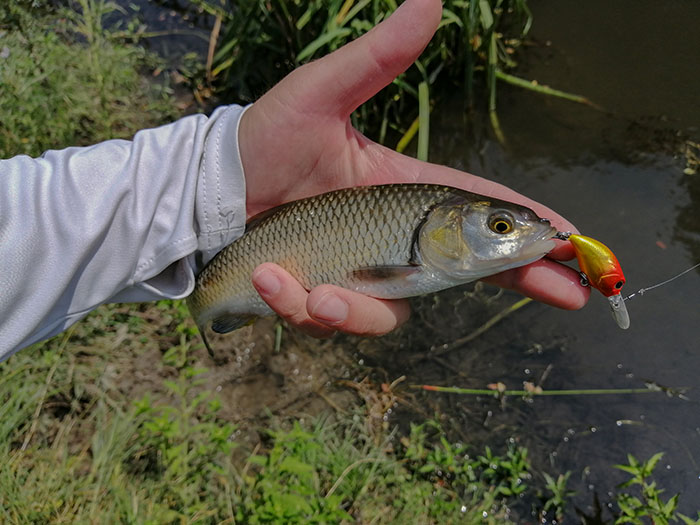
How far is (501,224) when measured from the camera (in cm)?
241

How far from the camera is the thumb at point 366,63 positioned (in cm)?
247

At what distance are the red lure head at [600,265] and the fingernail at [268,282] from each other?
128cm

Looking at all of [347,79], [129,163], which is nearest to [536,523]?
[347,79]

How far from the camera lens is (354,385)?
4.16 m

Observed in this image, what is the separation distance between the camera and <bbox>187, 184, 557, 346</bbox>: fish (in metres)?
2.42

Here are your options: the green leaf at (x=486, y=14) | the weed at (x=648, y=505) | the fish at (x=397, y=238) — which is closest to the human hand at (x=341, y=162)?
the fish at (x=397, y=238)

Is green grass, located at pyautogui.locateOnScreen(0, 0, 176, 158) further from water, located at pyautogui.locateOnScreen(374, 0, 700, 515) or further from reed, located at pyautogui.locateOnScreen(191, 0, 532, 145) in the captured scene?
water, located at pyautogui.locateOnScreen(374, 0, 700, 515)

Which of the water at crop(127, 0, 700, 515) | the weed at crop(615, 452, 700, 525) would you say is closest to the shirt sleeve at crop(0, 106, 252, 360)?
the water at crop(127, 0, 700, 515)

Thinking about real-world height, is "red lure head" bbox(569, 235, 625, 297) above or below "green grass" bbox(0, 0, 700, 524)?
above

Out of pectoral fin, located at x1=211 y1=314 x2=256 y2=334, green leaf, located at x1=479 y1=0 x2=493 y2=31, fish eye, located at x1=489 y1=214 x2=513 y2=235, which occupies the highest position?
green leaf, located at x1=479 y1=0 x2=493 y2=31

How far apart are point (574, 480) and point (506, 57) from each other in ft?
13.4

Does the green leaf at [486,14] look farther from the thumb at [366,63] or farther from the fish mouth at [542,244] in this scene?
the fish mouth at [542,244]

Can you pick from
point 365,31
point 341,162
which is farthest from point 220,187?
point 365,31

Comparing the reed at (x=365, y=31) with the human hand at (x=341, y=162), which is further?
the reed at (x=365, y=31)
